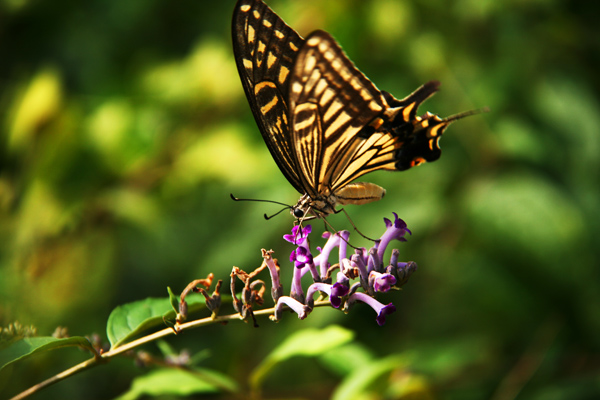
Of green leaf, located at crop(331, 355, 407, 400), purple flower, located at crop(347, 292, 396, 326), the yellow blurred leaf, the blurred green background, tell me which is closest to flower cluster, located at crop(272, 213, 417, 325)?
purple flower, located at crop(347, 292, 396, 326)

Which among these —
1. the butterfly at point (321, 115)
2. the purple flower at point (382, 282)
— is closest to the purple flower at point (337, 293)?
the purple flower at point (382, 282)

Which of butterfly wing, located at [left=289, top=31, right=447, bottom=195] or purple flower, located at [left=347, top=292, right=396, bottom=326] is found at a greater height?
butterfly wing, located at [left=289, top=31, right=447, bottom=195]

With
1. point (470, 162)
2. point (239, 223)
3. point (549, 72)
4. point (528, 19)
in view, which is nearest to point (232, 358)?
point (239, 223)

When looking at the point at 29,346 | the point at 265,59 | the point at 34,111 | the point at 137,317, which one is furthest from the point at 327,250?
the point at 34,111

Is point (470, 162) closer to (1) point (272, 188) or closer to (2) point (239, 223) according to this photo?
(1) point (272, 188)

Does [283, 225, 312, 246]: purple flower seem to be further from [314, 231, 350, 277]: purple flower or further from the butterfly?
the butterfly

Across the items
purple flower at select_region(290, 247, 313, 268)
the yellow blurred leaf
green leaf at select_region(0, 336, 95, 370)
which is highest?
the yellow blurred leaf

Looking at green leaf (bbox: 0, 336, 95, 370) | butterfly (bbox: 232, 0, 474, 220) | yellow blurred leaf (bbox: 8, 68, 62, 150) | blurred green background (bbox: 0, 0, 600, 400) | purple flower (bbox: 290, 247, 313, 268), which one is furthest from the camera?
yellow blurred leaf (bbox: 8, 68, 62, 150)
